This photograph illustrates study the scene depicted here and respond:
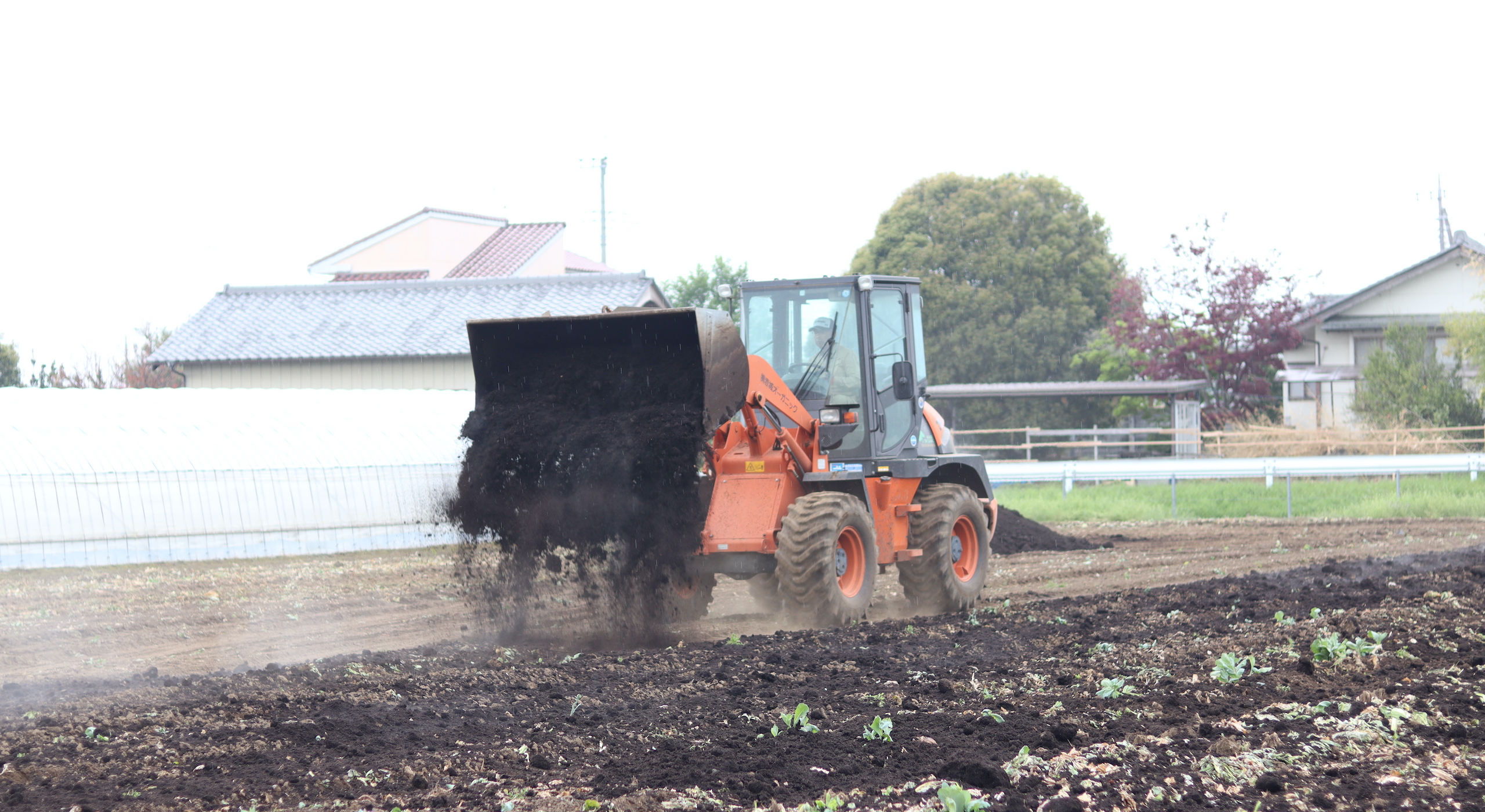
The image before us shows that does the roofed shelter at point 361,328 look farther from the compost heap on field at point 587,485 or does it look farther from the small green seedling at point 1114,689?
the small green seedling at point 1114,689

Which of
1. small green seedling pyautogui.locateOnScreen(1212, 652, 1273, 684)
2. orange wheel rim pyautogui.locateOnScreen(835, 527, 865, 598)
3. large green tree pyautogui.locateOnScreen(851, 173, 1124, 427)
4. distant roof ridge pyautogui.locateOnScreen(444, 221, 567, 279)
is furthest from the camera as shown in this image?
large green tree pyautogui.locateOnScreen(851, 173, 1124, 427)

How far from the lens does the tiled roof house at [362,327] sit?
30359 mm

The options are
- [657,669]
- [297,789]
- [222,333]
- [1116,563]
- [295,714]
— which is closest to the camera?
[297,789]

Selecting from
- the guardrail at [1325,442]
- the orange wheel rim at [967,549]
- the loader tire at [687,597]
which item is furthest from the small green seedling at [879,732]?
the guardrail at [1325,442]

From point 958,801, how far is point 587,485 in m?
4.99

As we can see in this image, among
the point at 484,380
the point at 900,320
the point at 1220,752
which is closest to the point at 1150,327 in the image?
the point at 900,320

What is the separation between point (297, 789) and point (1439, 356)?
1489 inches

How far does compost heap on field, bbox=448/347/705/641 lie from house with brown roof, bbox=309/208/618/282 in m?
35.9

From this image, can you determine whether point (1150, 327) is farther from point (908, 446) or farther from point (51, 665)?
point (51, 665)

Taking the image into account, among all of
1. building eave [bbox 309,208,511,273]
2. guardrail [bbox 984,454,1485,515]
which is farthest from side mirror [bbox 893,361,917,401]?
building eave [bbox 309,208,511,273]

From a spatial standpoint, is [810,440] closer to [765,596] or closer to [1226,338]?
[765,596]

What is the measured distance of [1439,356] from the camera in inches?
1439

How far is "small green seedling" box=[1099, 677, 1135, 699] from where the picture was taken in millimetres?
6875

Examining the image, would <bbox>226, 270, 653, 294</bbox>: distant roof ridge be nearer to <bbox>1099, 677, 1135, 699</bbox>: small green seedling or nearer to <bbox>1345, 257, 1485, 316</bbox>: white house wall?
<bbox>1345, 257, 1485, 316</bbox>: white house wall
